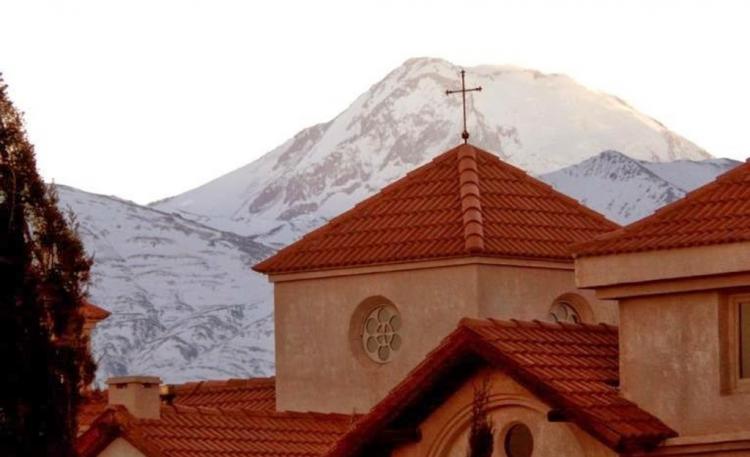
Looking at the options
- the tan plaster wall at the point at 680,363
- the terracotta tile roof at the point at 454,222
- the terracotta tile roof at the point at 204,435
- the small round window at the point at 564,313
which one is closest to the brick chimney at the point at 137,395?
the terracotta tile roof at the point at 204,435

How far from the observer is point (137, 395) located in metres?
42.9

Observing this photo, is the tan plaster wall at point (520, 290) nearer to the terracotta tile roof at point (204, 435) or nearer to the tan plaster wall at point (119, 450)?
the terracotta tile roof at point (204, 435)

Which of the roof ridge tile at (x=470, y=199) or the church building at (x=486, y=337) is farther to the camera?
the roof ridge tile at (x=470, y=199)

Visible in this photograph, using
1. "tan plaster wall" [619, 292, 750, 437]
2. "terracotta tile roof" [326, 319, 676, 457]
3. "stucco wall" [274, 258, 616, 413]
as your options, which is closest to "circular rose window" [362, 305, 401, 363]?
"stucco wall" [274, 258, 616, 413]

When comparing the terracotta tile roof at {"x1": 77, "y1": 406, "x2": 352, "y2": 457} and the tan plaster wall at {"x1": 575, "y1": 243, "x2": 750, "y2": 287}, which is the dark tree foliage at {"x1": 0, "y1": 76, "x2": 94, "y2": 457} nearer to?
the tan plaster wall at {"x1": 575, "y1": 243, "x2": 750, "y2": 287}

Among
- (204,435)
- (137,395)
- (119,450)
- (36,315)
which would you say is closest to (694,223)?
(36,315)

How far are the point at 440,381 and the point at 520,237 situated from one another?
1007 cm

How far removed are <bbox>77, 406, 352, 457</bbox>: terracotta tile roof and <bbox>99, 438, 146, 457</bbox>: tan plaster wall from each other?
83mm

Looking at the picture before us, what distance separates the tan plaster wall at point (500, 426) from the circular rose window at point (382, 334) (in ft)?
32.0

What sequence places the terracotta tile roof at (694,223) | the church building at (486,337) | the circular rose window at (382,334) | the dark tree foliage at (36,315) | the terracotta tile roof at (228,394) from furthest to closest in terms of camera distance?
the terracotta tile roof at (228,394) < the circular rose window at (382,334) < the terracotta tile roof at (694,223) < the church building at (486,337) < the dark tree foliage at (36,315)

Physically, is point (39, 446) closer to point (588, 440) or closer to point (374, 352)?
point (588, 440)

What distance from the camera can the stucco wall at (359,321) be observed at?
4512 cm

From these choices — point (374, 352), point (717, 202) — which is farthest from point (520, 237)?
point (717, 202)

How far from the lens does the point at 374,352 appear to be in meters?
46.5
